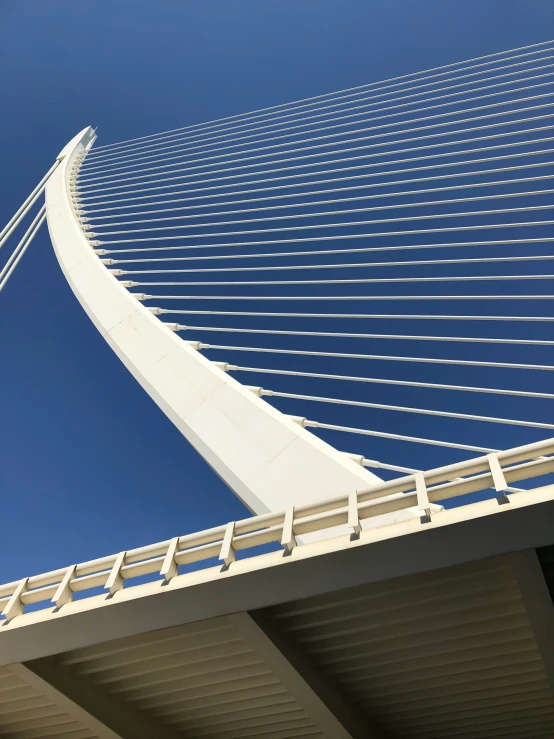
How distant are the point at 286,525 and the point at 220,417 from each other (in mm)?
2657

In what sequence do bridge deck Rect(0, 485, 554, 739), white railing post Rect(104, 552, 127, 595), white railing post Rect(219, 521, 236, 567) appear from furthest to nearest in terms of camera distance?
white railing post Rect(104, 552, 127, 595) → white railing post Rect(219, 521, 236, 567) → bridge deck Rect(0, 485, 554, 739)

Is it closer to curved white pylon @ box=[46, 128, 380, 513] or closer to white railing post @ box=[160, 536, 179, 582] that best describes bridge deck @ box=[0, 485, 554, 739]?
white railing post @ box=[160, 536, 179, 582]

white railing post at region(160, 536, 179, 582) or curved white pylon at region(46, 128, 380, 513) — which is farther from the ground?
curved white pylon at region(46, 128, 380, 513)

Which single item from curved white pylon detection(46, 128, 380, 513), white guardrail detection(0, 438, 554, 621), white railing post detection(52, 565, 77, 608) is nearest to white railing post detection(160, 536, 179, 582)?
white guardrail detection(0, 438, 554, 621)

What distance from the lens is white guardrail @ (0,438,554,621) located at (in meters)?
3.75

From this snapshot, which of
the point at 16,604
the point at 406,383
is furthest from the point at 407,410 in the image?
the point at 16,604

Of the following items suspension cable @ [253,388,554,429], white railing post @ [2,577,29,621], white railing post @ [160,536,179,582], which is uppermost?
suspension cable @ [253,388,554,429]

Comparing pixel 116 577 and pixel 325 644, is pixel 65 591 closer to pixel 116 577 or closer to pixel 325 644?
pixel 116 577

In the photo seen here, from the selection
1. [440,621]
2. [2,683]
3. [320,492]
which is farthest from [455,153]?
[2,683]

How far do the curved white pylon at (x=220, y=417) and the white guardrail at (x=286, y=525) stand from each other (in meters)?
0.93

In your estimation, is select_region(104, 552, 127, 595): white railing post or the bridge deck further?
select_region(104, 552, 127, 595): white railing post

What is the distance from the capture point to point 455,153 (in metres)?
9.87

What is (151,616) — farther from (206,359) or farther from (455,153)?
(455,153)

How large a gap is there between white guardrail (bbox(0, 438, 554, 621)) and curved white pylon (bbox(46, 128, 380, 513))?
93cm
